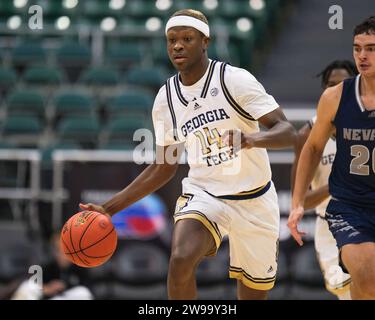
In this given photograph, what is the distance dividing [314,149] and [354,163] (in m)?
0.33

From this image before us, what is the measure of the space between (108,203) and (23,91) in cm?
781

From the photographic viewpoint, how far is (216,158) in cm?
661

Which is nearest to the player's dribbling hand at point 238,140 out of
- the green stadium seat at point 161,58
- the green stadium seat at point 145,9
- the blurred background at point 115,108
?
the blurred background at point 115,108

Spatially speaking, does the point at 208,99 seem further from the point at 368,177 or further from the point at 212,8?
the point at 212,8

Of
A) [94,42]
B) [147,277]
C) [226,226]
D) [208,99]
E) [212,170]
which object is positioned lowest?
[147,277]

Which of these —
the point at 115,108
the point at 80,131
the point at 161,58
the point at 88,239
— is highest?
the point at 161,58

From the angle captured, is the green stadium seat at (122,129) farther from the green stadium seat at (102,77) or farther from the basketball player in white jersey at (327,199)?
the basketball player in white jersey at (327,199)

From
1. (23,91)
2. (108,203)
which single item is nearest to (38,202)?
(23,91)

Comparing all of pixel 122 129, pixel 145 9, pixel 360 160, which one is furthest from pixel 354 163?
pixel 145 9

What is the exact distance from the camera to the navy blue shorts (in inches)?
229

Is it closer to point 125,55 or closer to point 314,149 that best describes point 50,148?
point 125,55

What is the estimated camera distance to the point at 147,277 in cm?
1076

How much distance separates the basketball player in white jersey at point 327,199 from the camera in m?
7.49

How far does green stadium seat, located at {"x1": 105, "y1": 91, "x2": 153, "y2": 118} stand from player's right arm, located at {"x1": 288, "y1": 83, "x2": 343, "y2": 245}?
7.91m
